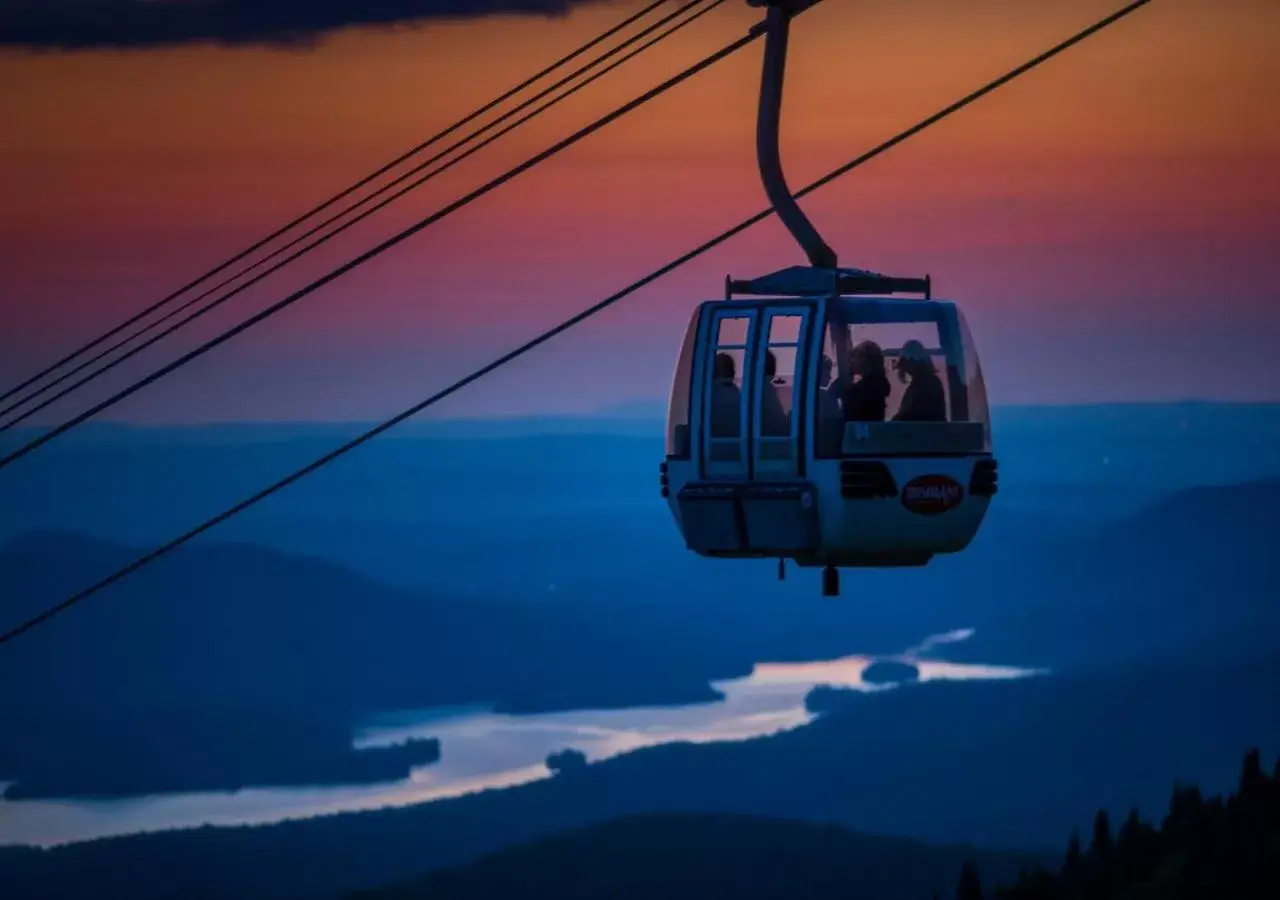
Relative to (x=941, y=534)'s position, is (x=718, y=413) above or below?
above

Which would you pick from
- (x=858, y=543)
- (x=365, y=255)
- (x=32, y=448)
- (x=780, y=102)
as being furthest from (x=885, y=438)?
→ (x=32, y=448)

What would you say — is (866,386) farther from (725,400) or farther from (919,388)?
(725,400)

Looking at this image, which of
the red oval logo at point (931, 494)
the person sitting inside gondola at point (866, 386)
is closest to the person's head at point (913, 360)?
the person sitting inside gondola at point (866, 386)

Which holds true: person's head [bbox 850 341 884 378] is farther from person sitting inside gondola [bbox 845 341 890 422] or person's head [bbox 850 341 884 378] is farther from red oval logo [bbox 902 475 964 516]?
red oval logo [bbox 902 475 964 516]

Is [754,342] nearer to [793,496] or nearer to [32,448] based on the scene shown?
[793,496]

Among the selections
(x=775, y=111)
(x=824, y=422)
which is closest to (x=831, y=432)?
(x=824, y=422)

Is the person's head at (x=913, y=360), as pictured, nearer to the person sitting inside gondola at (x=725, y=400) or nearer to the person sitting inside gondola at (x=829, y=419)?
the person sitting inside gondola at (x=829, y=419)
